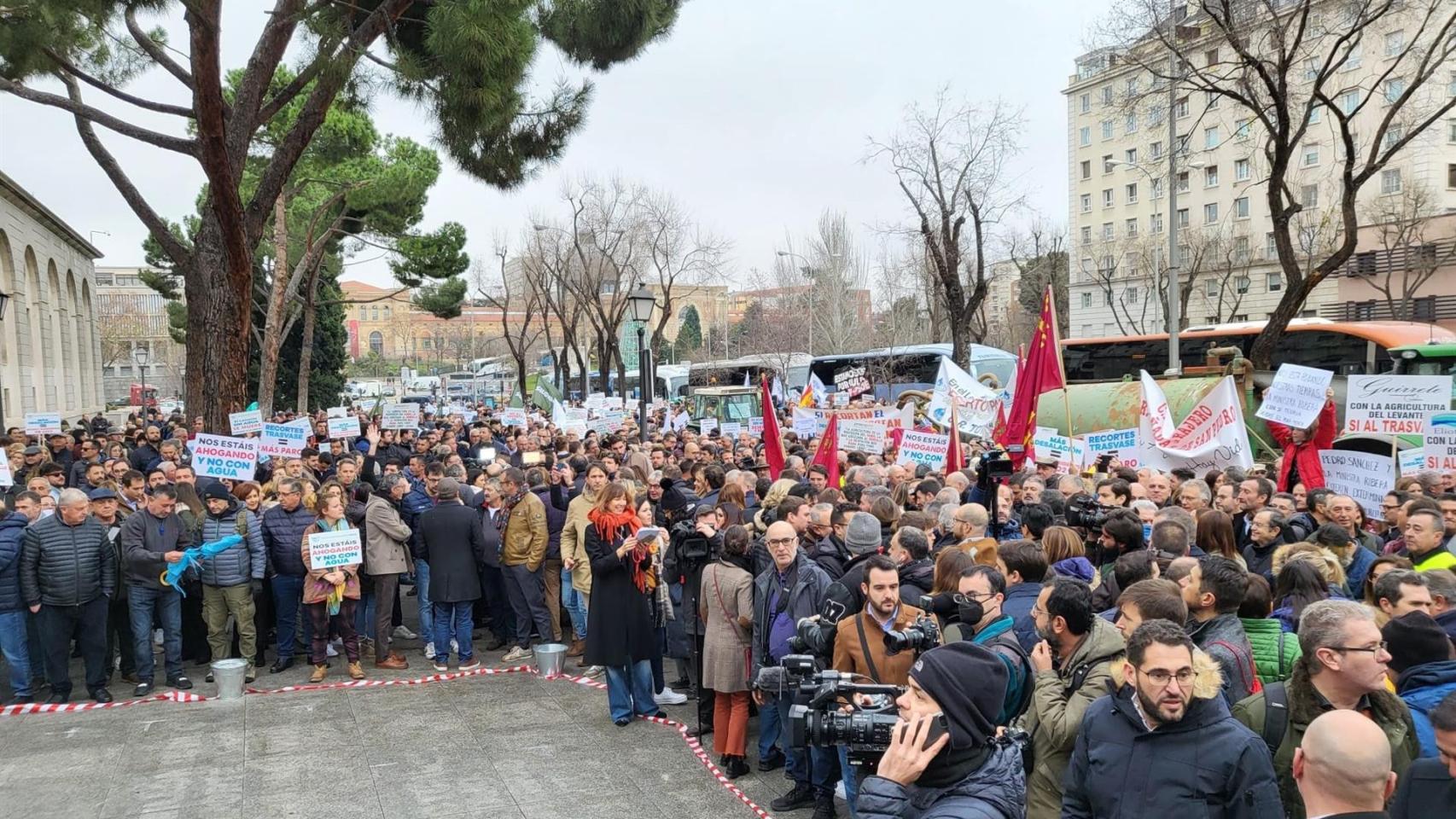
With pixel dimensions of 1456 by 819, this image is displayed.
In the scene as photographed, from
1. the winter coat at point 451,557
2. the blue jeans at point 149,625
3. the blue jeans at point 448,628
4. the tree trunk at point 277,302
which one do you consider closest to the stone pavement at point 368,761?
the blue jeans at point 149,625

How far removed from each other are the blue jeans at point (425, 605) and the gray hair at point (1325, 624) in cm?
779

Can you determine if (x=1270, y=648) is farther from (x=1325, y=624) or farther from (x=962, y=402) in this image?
(x=962, y=402)

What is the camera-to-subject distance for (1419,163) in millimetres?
48781

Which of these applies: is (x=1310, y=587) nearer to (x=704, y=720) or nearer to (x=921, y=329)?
(x=704, y=720)

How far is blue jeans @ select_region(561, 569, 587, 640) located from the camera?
383 inches

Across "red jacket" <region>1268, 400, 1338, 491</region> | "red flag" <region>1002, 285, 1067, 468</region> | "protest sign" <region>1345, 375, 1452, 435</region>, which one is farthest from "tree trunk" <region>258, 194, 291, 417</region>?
"protest sign" <region>1345, 375, 1452, 435</region>

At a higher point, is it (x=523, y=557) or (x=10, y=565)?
(x=10, y=565)

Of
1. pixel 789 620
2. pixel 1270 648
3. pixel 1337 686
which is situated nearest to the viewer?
pixel 1337 686

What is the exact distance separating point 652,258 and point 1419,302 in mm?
31494

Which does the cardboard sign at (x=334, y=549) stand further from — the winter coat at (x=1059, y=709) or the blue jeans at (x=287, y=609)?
the winter coat at (x=1059, y=709)

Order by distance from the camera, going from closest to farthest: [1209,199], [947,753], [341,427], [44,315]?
[947,753], [341,427], [44,315], [1209,199]

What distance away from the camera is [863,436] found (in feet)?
44.1

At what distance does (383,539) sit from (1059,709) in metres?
7.05

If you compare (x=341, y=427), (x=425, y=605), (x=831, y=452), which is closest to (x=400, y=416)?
(x=341, y=427)
